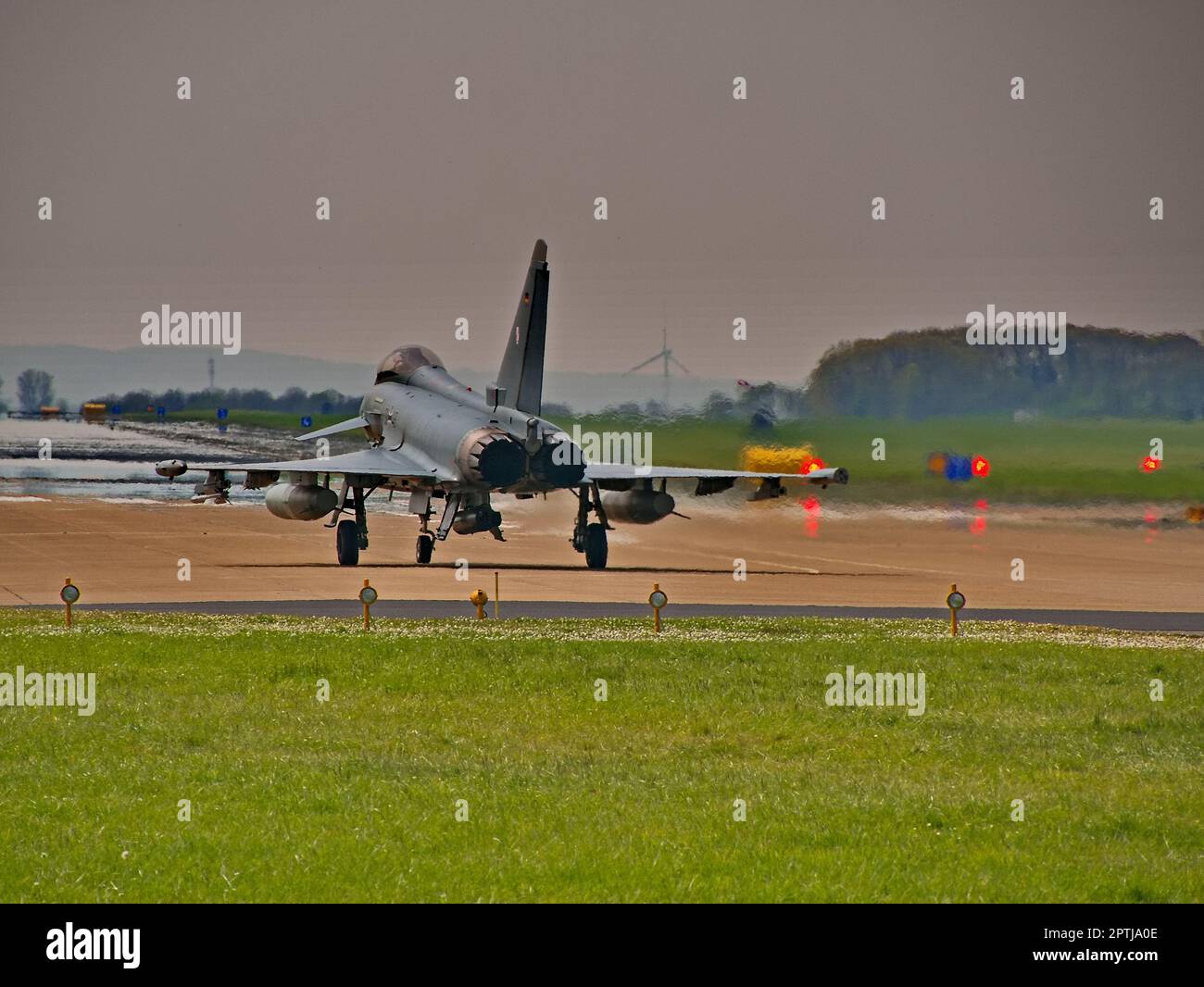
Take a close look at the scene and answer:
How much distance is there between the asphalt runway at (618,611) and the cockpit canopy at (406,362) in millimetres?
17274

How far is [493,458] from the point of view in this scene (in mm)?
50312

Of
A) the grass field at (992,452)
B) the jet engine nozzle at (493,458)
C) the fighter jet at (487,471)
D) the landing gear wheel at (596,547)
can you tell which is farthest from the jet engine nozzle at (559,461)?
the grass field at (992,452)

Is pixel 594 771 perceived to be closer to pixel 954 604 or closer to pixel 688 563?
Result: pixel 954 604

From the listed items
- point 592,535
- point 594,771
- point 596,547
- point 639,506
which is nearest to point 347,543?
point 592,535

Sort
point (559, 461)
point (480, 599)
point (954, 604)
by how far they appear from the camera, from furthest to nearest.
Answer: point (559, 461), point (480, 599), point (954, 604)

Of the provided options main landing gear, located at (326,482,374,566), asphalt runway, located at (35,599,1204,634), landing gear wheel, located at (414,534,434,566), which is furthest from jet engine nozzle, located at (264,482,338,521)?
asphalt runway, located at (35,599,1204,634)

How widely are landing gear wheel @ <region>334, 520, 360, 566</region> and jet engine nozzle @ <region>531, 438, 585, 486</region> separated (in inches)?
256

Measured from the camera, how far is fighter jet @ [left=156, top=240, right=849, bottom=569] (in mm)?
50719

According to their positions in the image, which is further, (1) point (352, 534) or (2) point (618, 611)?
(1) point (352, 534)

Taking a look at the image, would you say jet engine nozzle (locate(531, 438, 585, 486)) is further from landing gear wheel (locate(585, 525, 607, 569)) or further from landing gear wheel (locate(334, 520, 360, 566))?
landing gear wheel (locate(334, 520, 360, 566))

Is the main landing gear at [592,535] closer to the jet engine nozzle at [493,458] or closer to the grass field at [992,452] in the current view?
the jet engine nozzle at [493,458]

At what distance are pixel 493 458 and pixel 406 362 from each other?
9.68 m

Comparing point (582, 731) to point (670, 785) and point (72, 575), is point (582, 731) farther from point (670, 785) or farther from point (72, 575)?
point (72, 575)
